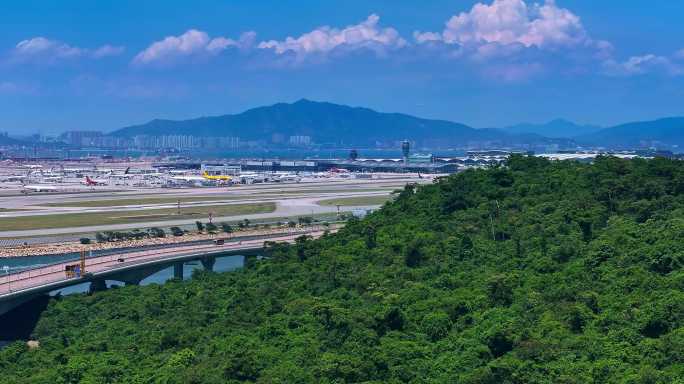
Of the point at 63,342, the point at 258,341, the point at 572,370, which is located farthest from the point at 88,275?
the point at 572,370

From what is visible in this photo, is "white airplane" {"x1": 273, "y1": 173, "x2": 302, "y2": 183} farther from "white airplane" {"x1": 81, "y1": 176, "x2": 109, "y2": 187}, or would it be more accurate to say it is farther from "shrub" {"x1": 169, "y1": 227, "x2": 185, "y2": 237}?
"shrub" {"x1": 169, "y1": 227, "x2": 185, "y2": 237}

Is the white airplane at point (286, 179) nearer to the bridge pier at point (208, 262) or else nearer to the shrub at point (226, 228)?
the shrub at point (226, 228)

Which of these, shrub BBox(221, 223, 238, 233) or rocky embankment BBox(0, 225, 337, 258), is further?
shrub BBox(221, 223, 238, 233)

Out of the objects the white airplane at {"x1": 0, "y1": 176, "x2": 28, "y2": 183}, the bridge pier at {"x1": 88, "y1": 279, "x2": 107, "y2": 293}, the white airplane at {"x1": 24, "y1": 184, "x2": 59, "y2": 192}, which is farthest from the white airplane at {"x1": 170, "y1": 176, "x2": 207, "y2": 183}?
the bridge pier at {"x1": 88, "y1": 279, "x2": 107, "y2": 293}

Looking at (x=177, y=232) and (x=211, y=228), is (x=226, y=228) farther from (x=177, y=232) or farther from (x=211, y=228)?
(x=177, y=232)

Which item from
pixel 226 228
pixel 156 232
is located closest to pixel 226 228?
pixel 226 228

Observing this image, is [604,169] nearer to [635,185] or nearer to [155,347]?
[635,185]
